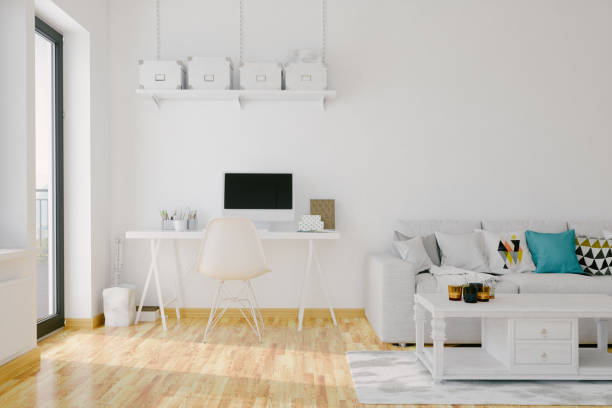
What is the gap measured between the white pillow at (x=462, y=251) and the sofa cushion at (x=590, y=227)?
0.89m

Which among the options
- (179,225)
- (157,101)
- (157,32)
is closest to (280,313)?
(179,225)

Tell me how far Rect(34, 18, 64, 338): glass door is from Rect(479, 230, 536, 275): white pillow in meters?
3.35

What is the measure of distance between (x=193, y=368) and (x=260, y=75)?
2403mm

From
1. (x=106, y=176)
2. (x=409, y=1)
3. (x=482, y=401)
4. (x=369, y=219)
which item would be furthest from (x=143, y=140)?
(x=482, y=401)

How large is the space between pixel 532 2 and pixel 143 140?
362 cm

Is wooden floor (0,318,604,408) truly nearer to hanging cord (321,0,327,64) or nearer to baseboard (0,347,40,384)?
baseboard (0,347,40,384)

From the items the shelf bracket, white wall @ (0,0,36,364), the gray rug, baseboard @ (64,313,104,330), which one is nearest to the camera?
the gray rug

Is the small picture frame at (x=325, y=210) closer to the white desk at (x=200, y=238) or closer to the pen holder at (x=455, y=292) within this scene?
the white desk at (x=200, y=238)

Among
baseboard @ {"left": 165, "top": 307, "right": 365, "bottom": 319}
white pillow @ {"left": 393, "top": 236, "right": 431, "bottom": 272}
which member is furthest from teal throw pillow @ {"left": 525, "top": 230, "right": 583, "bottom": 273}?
baseboard @ {"left": 165, "top": 307, "right": 365, "bottom": 319}

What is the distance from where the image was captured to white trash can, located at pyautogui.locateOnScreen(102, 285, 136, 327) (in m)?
4.19

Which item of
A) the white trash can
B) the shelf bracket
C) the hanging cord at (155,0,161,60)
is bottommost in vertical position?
the white trash can

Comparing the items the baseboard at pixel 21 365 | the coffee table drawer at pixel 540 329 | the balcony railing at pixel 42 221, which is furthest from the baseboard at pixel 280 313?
the coffee table drawer at pixel 540 329

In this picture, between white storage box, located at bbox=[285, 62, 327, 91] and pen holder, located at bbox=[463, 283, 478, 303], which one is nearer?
pen holder, located at bbox=[463, 283, 478, 303]

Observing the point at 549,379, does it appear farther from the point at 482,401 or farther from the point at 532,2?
the point at 532,2
